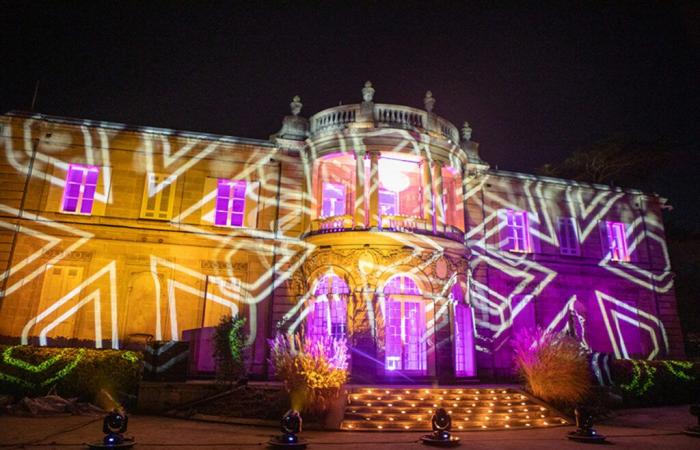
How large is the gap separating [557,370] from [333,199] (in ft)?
31.9

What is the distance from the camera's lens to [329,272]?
15094mm

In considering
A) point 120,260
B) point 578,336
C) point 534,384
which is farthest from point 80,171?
point 578,336

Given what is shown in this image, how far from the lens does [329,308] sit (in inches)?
588

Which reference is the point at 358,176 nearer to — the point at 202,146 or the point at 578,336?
the point at 202,146

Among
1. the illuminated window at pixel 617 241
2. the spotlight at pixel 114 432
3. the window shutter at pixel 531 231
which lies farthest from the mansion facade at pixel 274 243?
the spotlight at pixel 114 432

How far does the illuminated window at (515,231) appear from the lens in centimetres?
1930

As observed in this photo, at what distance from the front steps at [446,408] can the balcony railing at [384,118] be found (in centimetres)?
911

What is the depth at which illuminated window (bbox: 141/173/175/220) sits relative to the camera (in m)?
16.1

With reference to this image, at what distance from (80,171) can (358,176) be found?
10.3 m

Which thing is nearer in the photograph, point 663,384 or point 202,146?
point 663,384

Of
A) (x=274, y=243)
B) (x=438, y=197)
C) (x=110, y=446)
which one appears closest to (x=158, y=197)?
(x=274, y=243)

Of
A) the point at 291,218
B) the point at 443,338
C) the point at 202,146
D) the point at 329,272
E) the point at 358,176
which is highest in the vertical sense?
the point at 202,146

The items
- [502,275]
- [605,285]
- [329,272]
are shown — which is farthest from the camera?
[605,285]

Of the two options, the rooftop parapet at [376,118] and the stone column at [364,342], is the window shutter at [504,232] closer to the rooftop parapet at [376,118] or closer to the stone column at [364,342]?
the rooftop parapet at [376,118]
